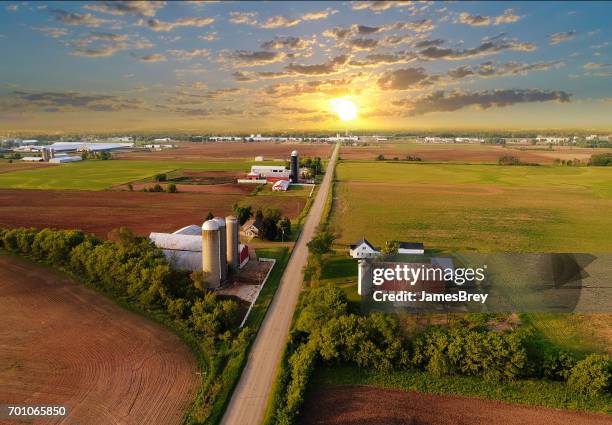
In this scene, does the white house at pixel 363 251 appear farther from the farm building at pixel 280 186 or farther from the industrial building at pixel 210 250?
the farm building at pixel 280 186

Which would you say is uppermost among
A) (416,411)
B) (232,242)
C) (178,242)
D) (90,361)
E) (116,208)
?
(232,242)

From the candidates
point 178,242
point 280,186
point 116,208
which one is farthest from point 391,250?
point 280,186

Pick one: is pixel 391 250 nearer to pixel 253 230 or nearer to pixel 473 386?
pixel 473 386

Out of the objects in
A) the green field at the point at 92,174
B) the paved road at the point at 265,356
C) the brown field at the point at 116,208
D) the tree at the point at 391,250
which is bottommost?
the paved road at the point at 265,356

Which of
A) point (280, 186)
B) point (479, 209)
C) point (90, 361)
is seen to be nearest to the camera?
point (90, 361)

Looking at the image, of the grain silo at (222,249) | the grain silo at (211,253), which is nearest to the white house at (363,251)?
the grain silo at (222,249)

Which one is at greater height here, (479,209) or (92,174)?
(92,174)
